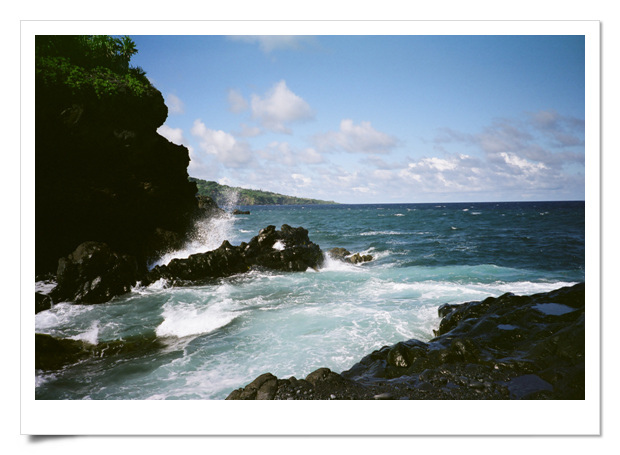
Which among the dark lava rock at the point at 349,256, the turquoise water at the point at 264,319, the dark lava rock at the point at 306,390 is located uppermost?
the dark lava rock at the point at 349,256

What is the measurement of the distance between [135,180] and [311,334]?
9548mm

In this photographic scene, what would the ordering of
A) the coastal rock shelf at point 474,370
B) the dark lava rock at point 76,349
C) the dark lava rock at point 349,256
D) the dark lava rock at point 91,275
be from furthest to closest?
the dark lava rock at point 349,256 → the dark lava rock at point 91,275 → the dark lava rock at point 76,349 → the coastal rock shelf at point 474,370

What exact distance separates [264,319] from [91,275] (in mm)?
5894

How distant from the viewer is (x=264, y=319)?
26.5 feet

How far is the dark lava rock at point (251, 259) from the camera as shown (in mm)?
12406

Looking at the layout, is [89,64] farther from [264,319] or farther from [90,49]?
[264,319]

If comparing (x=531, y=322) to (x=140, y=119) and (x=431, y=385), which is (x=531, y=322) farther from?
(x=140, y=119)

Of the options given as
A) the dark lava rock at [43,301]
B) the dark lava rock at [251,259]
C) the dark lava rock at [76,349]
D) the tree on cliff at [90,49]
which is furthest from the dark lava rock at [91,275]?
the tree on cliff at [90,49]

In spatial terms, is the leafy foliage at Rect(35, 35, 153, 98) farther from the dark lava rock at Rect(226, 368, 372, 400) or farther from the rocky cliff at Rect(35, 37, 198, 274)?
the dark lava rock at Rect(226, 368, 372, 400)

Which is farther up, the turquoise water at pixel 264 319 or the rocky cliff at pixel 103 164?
the rocky cliff at pixel 103 164

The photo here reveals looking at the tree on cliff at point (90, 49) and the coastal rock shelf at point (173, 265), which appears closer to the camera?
the tree on cliff at point (90, 49)

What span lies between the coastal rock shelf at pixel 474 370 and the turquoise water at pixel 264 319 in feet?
4.13

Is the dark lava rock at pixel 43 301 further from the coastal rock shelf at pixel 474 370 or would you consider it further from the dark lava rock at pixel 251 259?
the coastal rock shelf at pixel 474 370

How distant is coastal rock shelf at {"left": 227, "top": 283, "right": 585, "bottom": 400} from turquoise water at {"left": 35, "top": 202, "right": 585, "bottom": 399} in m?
1.26
